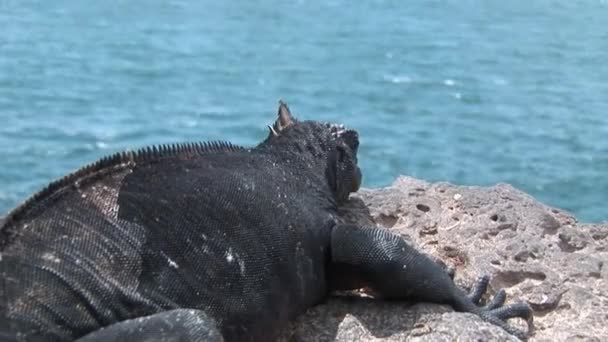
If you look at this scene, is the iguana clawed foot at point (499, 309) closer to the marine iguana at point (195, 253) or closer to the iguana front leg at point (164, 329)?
the marine iguana at point (195, 253)

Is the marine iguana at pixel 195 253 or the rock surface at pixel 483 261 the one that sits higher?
the marine iguana at pixel 195 253

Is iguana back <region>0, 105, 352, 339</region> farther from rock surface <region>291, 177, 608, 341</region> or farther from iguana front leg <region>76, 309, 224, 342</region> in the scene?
rock surface <region>291, 177, 608, 341</region>

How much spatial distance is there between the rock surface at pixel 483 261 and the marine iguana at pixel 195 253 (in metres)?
0.13

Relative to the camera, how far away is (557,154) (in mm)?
17078

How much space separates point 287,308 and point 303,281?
0.51ft

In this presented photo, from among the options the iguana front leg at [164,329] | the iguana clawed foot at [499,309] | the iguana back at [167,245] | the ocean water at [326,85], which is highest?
the iguana back at [167,245]

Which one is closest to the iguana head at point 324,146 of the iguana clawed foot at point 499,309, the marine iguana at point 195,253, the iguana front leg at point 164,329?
the marine iguana at point 195,253

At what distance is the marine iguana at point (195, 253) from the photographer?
133 inches

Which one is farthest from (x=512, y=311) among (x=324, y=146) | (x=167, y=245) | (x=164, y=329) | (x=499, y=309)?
(x=164, y=329)

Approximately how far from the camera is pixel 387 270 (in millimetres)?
4422

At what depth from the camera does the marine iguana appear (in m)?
3.37

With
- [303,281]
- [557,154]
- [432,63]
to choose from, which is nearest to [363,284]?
[303,281]

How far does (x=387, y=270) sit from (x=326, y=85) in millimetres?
16710

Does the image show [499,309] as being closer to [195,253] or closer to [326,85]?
[195,253]
